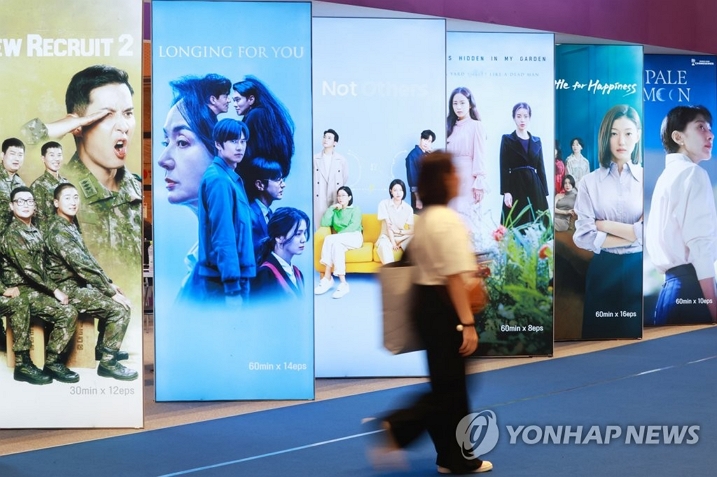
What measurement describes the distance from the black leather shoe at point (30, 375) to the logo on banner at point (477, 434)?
7.76 feet

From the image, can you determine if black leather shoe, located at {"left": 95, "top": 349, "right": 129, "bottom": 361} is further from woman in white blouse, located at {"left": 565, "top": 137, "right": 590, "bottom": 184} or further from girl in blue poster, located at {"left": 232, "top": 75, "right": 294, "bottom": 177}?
woman in white blouse, located at {"left": 565, "top": 137, "right": 590, "bottom": 184}

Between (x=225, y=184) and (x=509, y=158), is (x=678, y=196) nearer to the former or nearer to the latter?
(x=509, y=158)

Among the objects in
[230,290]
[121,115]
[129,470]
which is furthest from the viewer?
[230,290]

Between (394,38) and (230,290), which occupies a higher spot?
(394,38)

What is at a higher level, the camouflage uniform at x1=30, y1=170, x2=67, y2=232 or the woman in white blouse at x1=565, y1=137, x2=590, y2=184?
the woman in white blouse at x1=565, y1=137, x2=590, y2=184

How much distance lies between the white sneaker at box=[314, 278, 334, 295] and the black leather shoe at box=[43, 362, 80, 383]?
2394 mm

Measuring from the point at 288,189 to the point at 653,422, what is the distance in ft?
8.60

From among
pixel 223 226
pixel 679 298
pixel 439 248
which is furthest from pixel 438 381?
pixel 679 298

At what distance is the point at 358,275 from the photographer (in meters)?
8.29

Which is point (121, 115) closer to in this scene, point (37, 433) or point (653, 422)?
point (37, 433)

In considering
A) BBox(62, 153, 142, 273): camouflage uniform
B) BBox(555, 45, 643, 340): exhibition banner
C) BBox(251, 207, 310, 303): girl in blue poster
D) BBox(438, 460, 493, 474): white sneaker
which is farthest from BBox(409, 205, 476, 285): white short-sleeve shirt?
BBox(555, 45, 643, 340): exhibition banner

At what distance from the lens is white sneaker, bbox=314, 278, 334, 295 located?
828 cm

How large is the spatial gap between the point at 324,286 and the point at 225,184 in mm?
1481

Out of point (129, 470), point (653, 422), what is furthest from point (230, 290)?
point (653, 422)
